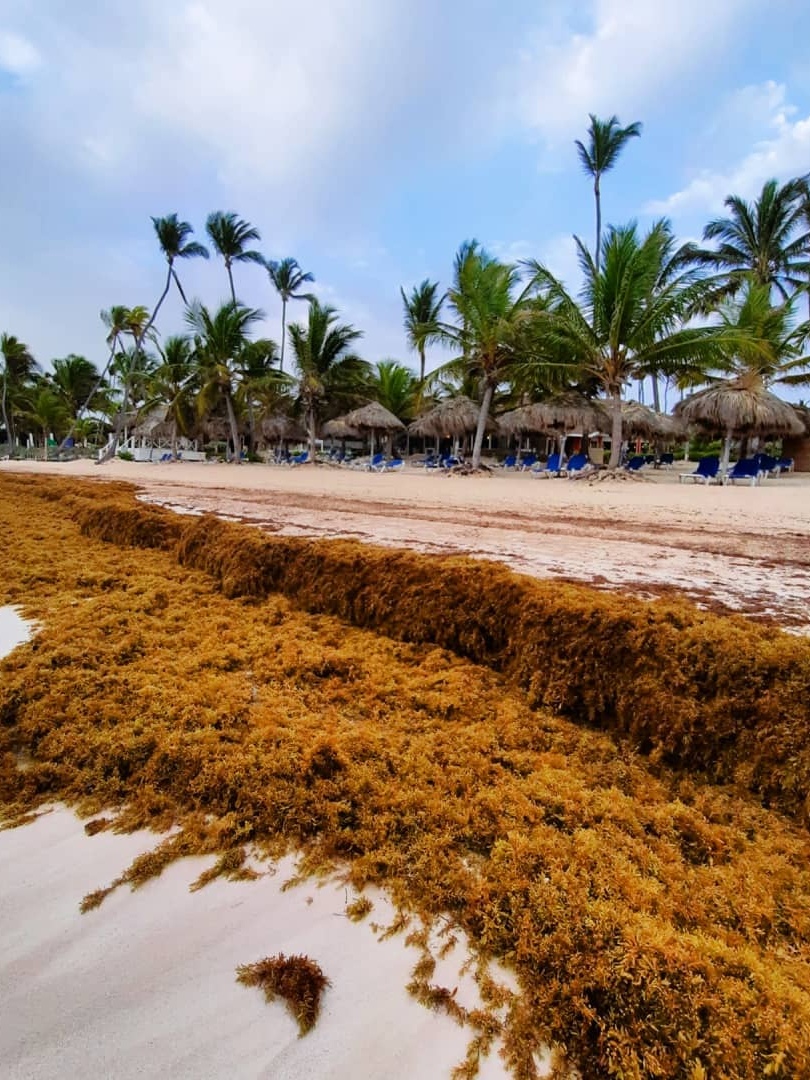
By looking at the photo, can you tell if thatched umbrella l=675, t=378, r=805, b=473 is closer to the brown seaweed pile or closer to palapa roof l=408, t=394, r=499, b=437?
palapa roof l=408, t=394, r=499, b=437

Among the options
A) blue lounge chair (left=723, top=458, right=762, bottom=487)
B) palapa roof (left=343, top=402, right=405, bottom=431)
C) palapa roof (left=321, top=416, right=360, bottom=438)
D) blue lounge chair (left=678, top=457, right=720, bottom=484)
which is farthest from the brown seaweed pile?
palapa roof (left=321, top=416, right=360, bottom=438)

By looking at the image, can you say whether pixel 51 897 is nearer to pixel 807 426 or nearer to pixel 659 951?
pixel 659 951

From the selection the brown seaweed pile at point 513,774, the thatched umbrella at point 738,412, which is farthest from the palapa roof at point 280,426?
the brown seaweed pile at point 513,774

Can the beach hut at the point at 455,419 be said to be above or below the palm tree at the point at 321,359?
below

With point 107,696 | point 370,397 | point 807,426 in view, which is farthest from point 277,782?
point 370,397

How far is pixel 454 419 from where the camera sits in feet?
73.7

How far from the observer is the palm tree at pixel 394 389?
28859 mm

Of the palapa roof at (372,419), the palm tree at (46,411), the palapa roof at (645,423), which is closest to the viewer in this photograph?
the palapa roof at (645,423)

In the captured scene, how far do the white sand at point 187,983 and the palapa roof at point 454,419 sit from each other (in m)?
21.9

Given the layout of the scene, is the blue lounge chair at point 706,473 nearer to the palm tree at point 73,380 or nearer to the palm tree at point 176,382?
the palm tree at point 176,382

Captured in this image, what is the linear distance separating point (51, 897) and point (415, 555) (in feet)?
7.50

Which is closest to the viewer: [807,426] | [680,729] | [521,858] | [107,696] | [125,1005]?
[125,1005]

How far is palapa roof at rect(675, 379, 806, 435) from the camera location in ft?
51.7

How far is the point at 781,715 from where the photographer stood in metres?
1.67
